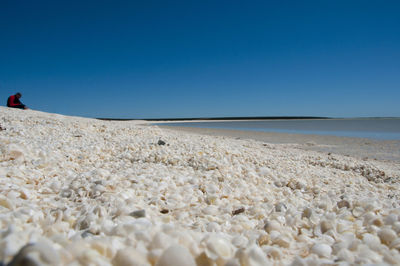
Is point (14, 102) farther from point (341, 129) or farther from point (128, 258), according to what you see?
point (341, 129)

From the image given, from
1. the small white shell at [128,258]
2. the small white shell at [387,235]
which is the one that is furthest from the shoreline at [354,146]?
the small white shell at [128,258]

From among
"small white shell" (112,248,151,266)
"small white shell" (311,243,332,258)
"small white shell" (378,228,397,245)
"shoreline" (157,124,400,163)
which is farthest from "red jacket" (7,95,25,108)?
"small white shell" (378,228,397,245)

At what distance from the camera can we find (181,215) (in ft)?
6.45

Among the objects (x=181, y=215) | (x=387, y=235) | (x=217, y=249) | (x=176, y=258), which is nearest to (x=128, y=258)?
(x=176, y=258)

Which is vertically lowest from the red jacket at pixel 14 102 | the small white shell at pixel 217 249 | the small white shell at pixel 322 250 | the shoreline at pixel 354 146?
the shoreline at pixel 354 146

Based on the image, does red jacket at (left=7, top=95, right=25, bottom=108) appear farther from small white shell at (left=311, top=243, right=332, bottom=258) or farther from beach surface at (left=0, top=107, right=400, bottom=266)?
small white shell at (left=311, top=243, right=332, bottom=258)

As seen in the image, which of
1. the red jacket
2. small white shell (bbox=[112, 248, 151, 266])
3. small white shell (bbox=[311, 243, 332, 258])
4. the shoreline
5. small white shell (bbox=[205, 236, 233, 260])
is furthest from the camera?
the red jacket

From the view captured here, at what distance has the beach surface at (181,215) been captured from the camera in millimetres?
1227

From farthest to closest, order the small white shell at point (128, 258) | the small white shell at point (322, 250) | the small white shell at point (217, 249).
A: the small white shell at point (322, 250) < the small white shell at point (217, 249) < the small white shell at point (128, 258)

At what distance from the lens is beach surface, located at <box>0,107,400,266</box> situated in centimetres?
123

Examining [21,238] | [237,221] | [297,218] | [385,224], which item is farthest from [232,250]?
[385,224]

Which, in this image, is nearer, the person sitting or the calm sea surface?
the person sitting

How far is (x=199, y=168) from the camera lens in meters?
3.68

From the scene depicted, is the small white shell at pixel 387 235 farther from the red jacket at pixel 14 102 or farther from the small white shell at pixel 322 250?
the red jacket at pixel 14 102
